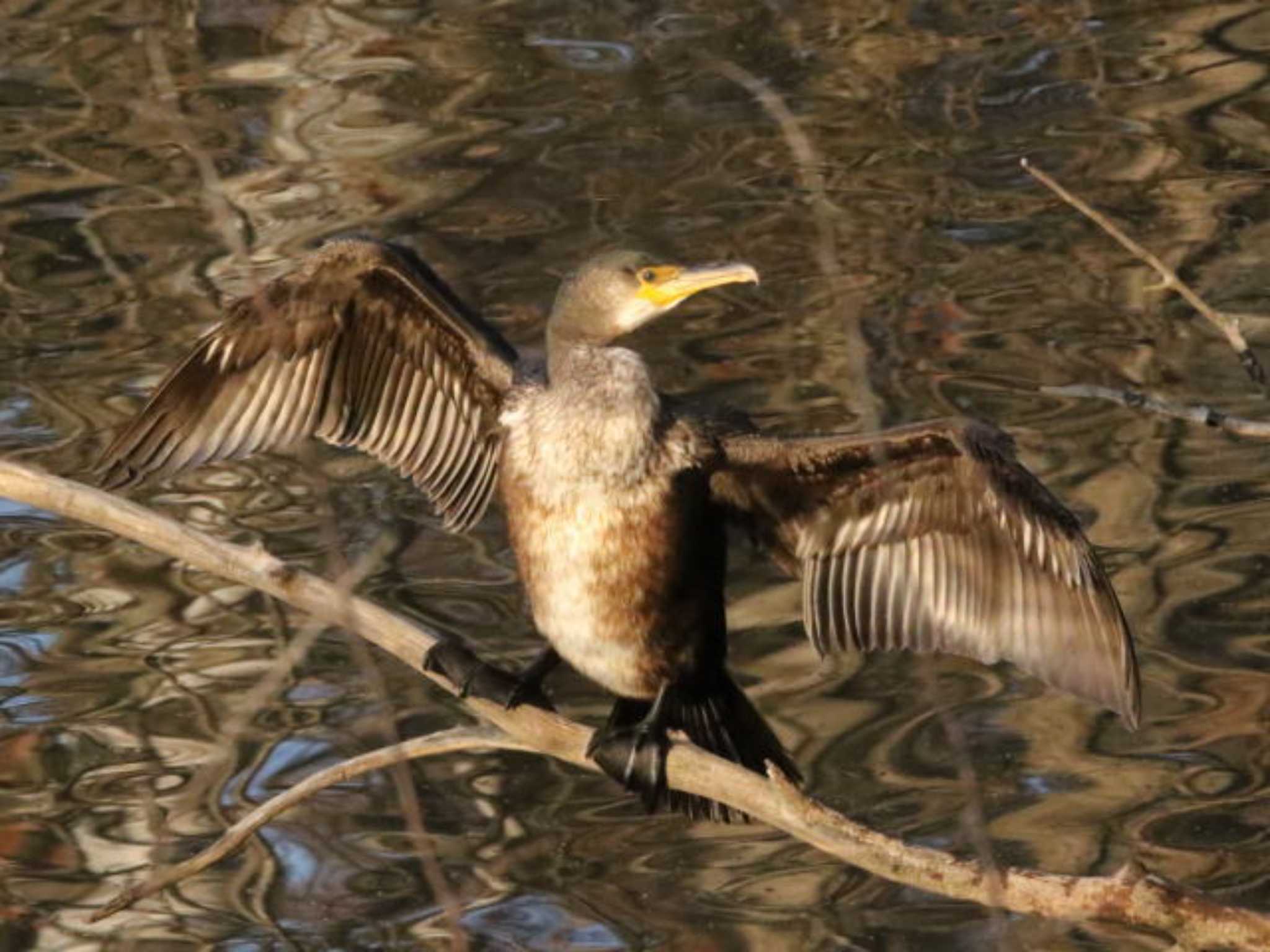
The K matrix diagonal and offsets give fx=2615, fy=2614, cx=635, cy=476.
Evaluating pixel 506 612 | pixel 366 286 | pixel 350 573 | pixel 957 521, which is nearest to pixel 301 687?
pixel 506 612

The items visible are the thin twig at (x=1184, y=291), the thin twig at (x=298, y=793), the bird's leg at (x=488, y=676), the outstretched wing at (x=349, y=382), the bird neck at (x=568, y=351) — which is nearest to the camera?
the thin twig at (x=1184, y=291)

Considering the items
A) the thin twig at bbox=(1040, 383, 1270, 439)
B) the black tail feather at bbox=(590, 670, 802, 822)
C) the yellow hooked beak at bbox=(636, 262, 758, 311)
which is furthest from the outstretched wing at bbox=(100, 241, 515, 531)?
the thin twig at bbox=(1040, 383, 1270, 439)

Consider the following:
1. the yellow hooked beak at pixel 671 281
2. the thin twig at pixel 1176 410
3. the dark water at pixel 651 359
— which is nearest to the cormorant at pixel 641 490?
the yellow hooked beak at pixel 671 281

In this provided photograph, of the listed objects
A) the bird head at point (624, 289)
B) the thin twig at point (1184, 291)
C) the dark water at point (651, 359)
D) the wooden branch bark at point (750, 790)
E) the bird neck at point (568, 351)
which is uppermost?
the thin twig at point (1184, 291)

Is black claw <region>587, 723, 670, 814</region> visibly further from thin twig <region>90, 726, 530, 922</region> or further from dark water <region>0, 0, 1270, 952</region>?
dark water <region>0, 0, 1270, 952</region>

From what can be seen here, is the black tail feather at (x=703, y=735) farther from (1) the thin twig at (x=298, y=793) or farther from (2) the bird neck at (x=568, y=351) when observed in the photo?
(2) the bird neck at (x=568, y=351)

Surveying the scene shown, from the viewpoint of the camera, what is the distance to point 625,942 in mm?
5953

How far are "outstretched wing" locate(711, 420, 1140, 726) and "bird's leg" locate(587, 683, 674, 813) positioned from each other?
0.36 meters

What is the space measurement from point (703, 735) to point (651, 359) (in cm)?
391

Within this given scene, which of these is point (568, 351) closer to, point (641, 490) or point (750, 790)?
point (641, 490)

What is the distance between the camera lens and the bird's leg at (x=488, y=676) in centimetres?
448

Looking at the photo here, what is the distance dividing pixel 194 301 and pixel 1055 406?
3058 mm

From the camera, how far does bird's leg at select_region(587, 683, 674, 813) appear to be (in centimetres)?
448

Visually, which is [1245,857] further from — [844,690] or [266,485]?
[266,485]
